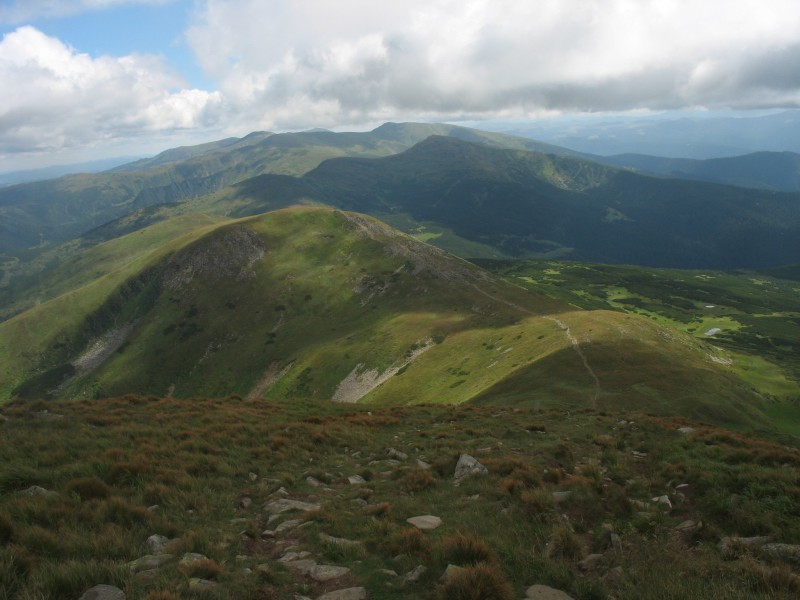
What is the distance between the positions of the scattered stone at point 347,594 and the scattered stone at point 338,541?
167 cm

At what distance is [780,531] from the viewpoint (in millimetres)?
10492

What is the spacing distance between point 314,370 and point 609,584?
102680 millimetres

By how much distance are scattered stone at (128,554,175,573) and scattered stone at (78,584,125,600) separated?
2.89 ft

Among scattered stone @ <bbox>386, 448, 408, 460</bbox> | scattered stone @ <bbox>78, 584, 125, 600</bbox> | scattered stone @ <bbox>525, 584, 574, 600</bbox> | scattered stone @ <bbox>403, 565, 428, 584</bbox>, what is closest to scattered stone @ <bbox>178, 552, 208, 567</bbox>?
scattered stone @ <bbox>78, 584, 125, 600</bbox>

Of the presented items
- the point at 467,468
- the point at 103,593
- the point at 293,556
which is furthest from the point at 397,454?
the point at 103,593

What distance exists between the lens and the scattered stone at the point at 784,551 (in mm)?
9445

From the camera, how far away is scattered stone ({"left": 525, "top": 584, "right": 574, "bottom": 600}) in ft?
27.7

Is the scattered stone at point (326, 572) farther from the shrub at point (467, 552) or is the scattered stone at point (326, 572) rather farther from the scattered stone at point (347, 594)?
the shrub at point (467, 552)

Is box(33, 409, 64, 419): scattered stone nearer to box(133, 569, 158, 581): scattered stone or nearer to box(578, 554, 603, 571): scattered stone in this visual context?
box(133, 569, 158, 581): scattered stone

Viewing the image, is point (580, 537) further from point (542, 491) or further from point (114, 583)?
point (114, 583)

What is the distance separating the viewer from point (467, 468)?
1733cm

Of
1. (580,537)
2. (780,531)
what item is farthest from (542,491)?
(780,531)

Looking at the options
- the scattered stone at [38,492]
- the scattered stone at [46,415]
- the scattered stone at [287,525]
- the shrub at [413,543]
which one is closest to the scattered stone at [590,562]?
the shrub at [413,543]

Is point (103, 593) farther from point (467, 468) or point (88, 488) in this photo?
point (467, 468)
